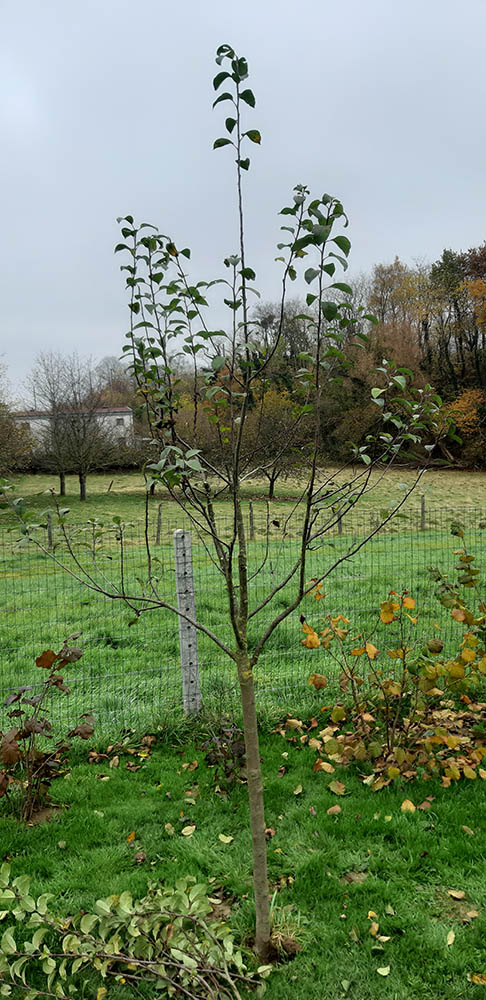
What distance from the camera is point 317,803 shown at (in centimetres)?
333

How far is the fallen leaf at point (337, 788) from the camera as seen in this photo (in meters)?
3.40

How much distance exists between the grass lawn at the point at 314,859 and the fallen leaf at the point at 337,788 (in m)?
0.04

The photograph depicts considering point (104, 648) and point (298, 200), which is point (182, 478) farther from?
point (104, 648)

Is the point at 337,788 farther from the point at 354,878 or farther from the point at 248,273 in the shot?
the point at 248,273

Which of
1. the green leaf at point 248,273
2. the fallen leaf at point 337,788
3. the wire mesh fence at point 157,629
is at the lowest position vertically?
the fallen leaf at point 337,788

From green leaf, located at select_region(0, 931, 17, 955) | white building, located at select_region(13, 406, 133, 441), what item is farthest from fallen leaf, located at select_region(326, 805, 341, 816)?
white building, located at select_region(13, 406, 133, 441)

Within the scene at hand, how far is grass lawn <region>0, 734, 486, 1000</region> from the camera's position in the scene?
227 centimetres

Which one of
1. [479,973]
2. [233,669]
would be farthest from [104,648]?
[479,973]

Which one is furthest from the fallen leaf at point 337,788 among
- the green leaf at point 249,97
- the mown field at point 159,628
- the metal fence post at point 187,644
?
the green leaf at point 249,97

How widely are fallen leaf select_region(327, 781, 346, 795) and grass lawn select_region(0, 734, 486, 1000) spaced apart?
36 millimetres

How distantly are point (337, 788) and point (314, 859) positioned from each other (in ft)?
1.94

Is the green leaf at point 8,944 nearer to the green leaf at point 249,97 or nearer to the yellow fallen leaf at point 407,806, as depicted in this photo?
the yellow fallen leaf at point 407,806

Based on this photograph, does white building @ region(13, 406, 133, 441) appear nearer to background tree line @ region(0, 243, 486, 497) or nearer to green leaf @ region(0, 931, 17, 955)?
background tree line @ region(0, 243, 486, 497)

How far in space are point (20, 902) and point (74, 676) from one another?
2.94 m
